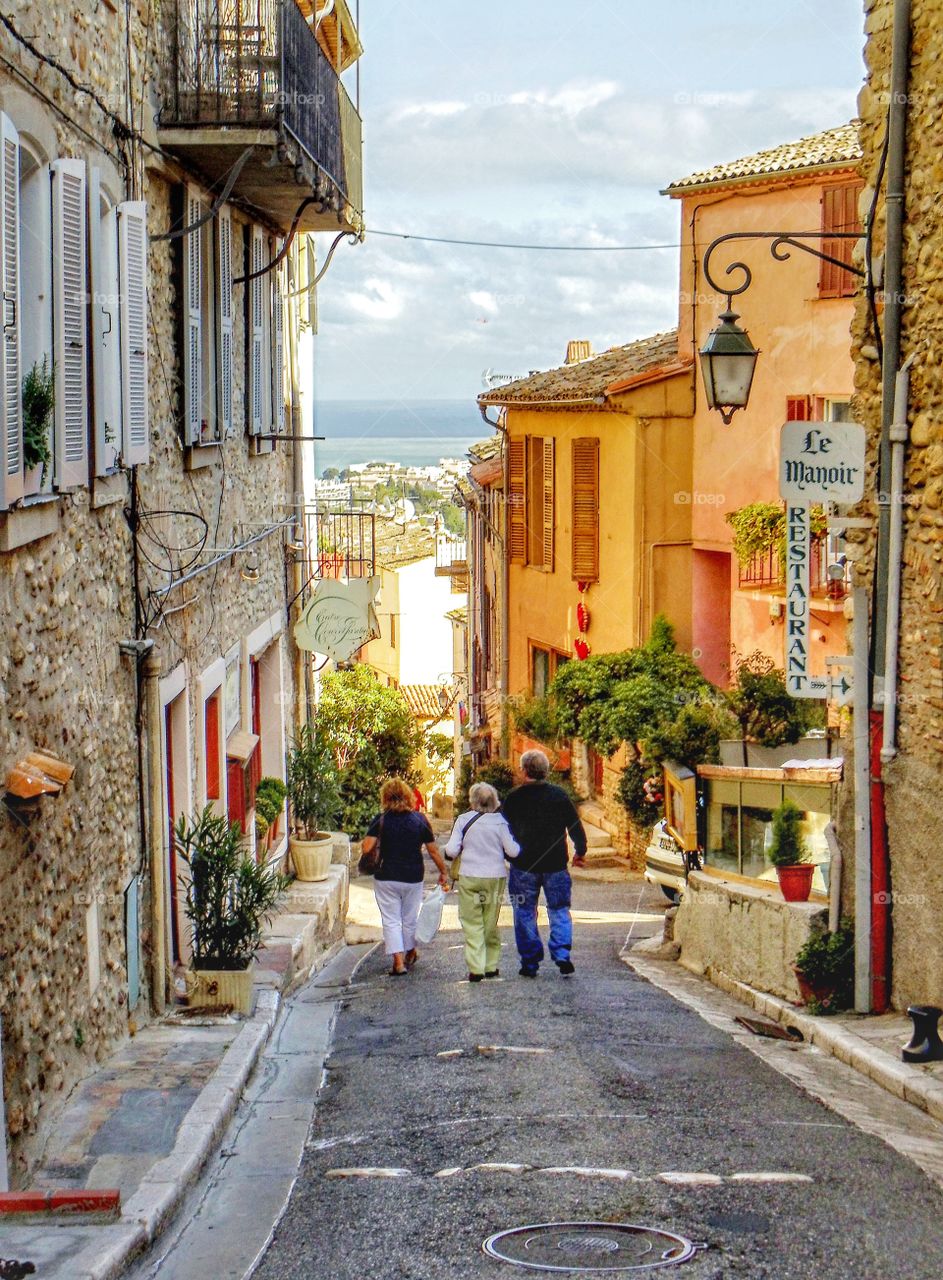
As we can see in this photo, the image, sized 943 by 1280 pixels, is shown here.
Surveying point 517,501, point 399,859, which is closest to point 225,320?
point 399,859

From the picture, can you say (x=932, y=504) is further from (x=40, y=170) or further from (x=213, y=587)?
(x=213, y=587)

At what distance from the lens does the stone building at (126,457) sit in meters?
7.26

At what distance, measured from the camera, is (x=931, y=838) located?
9422 mm

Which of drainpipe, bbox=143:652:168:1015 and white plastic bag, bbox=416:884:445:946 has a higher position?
drainpipe, bbox=143:652:168:1015

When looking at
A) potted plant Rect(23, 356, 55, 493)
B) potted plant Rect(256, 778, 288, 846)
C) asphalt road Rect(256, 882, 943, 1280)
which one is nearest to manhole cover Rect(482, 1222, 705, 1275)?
asphalt road Rect(256, 882, 943, 1280)

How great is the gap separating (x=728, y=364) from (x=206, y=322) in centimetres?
432

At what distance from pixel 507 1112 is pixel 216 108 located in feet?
23.1

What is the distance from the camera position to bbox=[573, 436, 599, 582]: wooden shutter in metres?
25.4

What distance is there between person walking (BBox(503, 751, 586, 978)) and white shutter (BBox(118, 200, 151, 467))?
3582 mm

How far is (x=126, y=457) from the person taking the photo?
30.9 feet

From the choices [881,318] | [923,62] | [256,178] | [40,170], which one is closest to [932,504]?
[881,318]

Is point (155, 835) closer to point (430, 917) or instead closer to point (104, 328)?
point (430, 917)

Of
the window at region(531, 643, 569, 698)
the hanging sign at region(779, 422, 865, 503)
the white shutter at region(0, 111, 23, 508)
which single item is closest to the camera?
the white shutter at region(0, 111, 23, 508)

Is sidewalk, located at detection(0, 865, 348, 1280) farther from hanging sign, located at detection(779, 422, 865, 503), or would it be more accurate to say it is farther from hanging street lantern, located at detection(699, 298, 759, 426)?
hanging street lantern, located at detection(699, 298, 759, 426)
